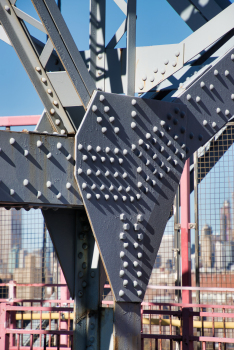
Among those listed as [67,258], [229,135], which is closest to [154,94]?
[67,258]

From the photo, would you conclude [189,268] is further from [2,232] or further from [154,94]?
[154,94]

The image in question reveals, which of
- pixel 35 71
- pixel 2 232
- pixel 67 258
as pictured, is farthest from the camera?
pixel 2 232

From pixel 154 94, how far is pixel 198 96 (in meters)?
0.49

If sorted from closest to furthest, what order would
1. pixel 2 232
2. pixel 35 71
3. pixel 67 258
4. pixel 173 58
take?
pixel 35 71
pixel 173 58
pixel 67 258
pixel 2 232

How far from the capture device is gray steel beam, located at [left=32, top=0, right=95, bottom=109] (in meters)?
→ 3.20

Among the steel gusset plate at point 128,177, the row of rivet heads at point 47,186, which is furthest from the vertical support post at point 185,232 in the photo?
the row of rivet heads at point 47,186

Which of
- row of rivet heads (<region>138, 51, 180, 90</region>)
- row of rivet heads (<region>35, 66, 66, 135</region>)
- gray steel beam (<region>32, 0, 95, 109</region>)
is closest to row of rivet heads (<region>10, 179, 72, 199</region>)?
row of rivet heads (<region>35, 66, 66, 135</region>)

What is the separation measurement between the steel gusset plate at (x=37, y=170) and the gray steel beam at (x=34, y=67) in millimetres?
233

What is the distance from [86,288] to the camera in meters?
4.06

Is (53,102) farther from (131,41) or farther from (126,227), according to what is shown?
(126,227)

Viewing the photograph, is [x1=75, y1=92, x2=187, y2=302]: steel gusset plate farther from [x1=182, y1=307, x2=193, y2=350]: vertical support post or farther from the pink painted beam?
the pink painted beam

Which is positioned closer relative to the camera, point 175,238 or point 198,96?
point 198,96

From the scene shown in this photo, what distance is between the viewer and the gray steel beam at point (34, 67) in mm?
3287

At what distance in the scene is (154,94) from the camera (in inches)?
163
